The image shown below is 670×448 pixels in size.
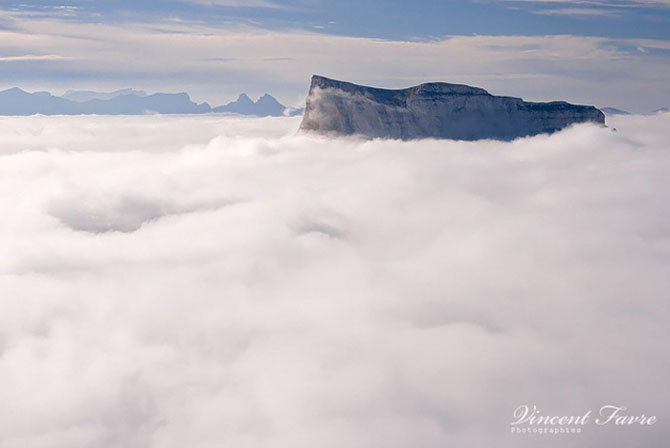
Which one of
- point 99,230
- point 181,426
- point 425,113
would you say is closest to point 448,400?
point 181,426

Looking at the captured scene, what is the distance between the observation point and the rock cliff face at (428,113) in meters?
152

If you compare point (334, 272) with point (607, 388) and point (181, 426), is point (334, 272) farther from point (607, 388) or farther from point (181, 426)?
point (607, 388)

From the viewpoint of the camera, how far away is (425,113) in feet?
522

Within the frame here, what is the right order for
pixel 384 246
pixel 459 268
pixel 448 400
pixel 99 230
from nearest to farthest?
pixel 448 400, pixel 459 268, pixel 384 246, pixel 99 230

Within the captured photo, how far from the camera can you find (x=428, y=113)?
159500 mm

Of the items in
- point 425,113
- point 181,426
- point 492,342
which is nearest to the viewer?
point 181,426

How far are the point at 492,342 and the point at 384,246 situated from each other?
6101cm

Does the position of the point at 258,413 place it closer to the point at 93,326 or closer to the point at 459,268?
the point at 93,326

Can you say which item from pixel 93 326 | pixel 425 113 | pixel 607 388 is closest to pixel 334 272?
pixel 93 326

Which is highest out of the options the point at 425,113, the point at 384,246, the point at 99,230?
the point at 425,113

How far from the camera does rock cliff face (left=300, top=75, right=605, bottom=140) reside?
15200 centimetres

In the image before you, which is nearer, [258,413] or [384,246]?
[258,413]

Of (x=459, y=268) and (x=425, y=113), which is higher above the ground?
(x=425, y=113)

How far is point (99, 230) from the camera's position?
177125 mm
